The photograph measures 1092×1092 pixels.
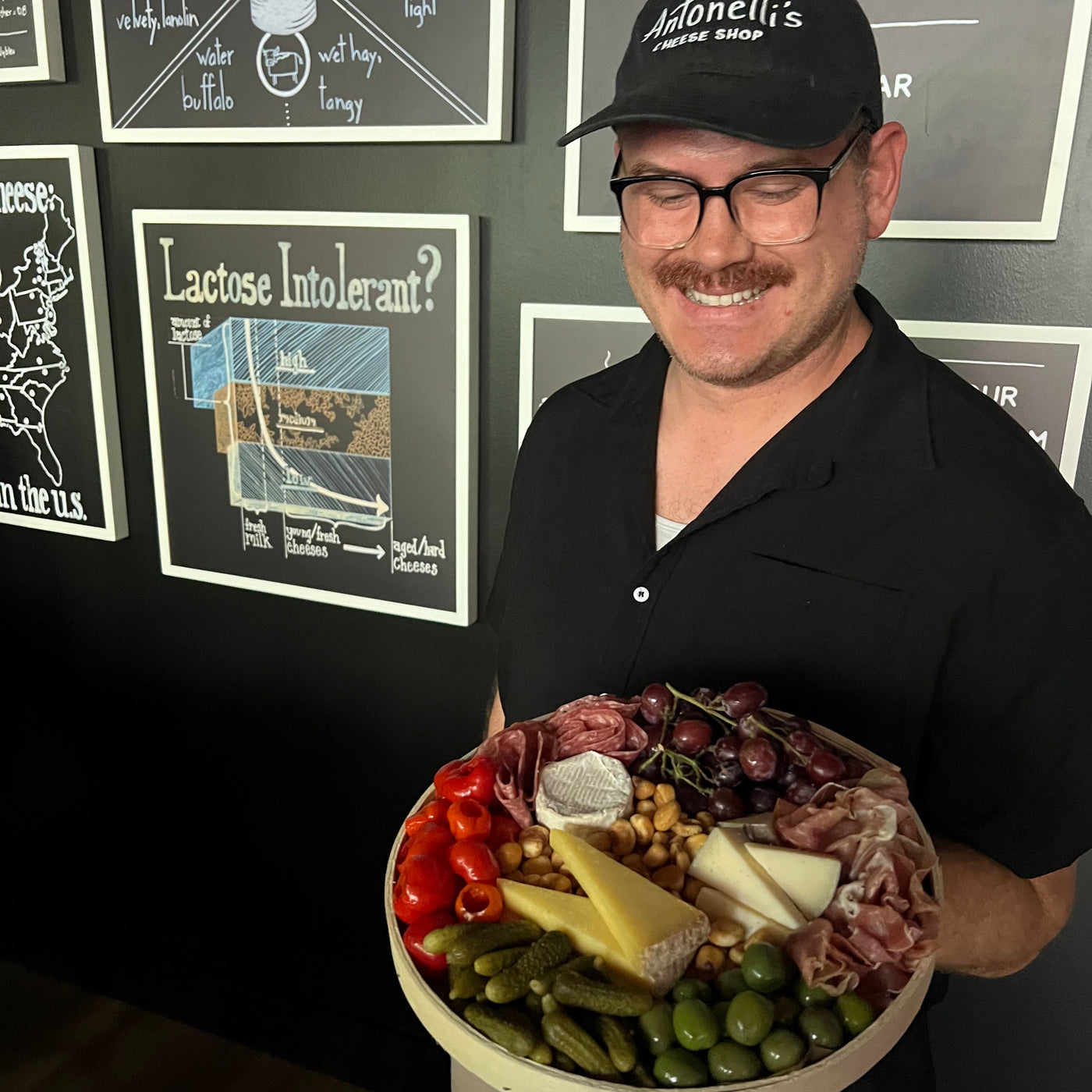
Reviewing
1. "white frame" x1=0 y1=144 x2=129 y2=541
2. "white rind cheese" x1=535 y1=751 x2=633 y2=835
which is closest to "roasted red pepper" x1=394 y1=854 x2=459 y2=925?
"white rind cheese" x1=535 y1=751 x2=633 y2=835

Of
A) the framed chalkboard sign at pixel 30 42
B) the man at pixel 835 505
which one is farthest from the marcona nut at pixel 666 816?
the framed chalkboard sign at pixel 30 42

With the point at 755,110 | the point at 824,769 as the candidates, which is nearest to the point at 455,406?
the point at 755,110

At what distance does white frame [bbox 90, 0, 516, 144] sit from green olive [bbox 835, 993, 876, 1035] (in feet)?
4.37

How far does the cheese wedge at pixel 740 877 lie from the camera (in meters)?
0.72

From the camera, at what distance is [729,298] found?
1.02m

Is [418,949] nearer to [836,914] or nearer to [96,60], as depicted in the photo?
[836,914]

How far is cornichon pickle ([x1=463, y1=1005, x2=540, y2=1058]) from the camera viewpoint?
2.09ft

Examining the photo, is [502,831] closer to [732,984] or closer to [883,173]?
[732,984]

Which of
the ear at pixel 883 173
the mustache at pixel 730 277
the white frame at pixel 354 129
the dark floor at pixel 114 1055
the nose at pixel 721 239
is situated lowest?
the dark floor at pixel 114 1055

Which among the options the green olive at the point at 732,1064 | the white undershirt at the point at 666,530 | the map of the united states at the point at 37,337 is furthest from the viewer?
the map of the united states at the point at 37,337

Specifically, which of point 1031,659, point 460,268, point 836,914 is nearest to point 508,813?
point 836,914

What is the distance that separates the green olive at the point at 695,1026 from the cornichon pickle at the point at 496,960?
12 centimetres

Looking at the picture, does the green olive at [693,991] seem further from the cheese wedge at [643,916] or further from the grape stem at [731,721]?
the grape stem at [731,721]

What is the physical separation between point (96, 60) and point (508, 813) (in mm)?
1673
